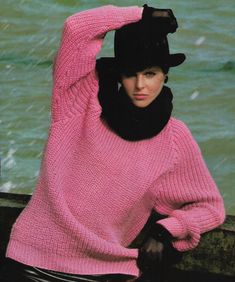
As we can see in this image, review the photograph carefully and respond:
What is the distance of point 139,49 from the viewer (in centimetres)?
429

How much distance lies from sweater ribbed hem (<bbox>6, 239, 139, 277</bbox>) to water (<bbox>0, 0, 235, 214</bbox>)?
14.3ft

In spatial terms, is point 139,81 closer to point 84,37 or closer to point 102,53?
point 84,37

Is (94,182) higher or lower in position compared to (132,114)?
lower

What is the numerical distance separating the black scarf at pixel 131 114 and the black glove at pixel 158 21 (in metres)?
0.28

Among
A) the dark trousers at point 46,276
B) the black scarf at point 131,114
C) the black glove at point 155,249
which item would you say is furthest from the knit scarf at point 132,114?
the dark trousers at point 46,276

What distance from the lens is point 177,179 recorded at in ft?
14.8

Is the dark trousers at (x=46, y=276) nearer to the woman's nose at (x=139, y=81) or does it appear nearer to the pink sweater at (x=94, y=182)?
the pink sweater at (x=94, y=182)

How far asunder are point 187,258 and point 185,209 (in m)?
0.47

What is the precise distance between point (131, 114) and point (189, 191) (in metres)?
0.42

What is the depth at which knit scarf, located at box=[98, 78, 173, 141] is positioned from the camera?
437cm

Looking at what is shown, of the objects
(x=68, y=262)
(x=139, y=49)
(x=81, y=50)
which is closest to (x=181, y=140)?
(x=139, y=49)

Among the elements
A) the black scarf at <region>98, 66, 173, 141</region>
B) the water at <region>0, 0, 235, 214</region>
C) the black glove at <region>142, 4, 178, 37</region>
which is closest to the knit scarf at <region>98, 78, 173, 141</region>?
the black scarf at <region>98, 66, 173, 141</region>

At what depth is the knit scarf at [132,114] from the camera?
14.3 feet

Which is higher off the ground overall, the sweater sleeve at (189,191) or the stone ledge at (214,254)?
the sweater sleeve at (189,191)
